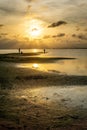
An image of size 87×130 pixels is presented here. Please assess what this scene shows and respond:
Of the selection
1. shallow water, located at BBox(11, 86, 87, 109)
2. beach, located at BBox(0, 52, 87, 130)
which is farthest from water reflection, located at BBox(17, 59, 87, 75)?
beach, located at BBox(0, 52, 87, 130)

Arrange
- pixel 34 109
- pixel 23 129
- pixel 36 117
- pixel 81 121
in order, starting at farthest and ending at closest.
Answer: pixel 34 109 → pixel 36 117 → pixel 81 121 → pixel 23 129

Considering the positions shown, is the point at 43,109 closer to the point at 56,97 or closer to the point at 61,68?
the point at 56,97

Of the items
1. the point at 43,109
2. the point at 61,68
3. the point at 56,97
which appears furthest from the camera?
the point at 61,68

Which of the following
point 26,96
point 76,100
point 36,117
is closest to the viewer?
point 36,117

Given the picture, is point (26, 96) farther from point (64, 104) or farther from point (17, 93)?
→ point (64, 104)

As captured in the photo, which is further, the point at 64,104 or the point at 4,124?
the point at 64,104

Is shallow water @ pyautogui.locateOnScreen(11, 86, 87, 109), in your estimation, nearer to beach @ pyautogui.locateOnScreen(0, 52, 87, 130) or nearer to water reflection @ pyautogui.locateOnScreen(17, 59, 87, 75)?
beach @ pyautogui.locateOnScreen(0, 52, 87, 130)

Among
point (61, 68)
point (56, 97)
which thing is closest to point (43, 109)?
point (56, 97)

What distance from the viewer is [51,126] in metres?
12.1

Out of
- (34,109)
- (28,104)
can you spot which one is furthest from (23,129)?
(28,104)

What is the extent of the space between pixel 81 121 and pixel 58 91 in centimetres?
917

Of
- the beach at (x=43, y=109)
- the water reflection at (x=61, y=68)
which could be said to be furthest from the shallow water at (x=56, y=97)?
the water reflection at (x=61, y=68)

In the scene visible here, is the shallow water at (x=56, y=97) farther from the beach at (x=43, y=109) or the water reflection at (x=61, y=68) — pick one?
the water reflection at (x=61, y=68)

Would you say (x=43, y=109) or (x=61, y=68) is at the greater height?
(x=61, y=68)
